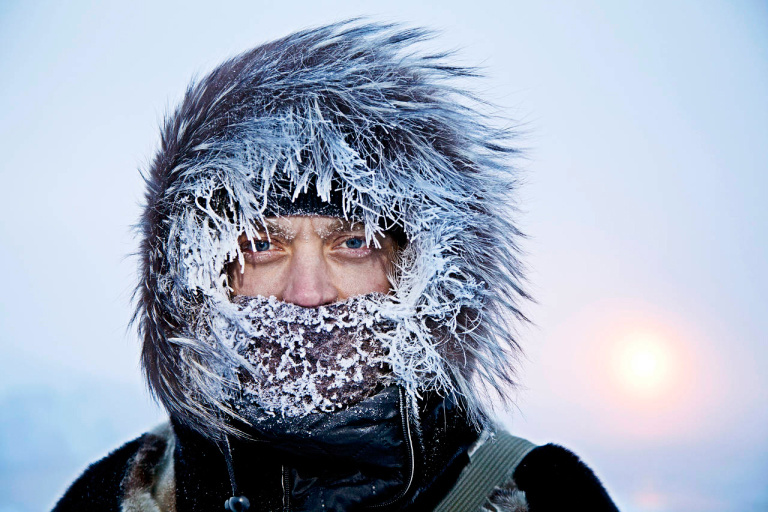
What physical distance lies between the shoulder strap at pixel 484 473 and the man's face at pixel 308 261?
52cm

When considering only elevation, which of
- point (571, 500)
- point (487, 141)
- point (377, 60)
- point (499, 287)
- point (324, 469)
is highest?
point (377, 60)

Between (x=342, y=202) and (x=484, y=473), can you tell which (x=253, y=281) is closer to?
(x=342, y=202)

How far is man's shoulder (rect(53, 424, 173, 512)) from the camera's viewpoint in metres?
1.90

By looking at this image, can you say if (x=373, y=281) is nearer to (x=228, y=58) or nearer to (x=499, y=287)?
(x=499, y=287)

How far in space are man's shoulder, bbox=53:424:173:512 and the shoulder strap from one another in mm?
965

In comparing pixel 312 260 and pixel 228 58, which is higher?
pixel 228 58

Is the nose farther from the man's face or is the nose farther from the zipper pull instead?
the zipper pull

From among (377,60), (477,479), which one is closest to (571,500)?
(477,479)

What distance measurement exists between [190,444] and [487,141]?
1190 mm

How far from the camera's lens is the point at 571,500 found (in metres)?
1.47

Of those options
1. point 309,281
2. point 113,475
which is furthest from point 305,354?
point 113,475

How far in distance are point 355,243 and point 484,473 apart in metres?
0.69

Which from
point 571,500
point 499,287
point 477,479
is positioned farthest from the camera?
point 499,287

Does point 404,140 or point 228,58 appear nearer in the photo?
point 404,140
